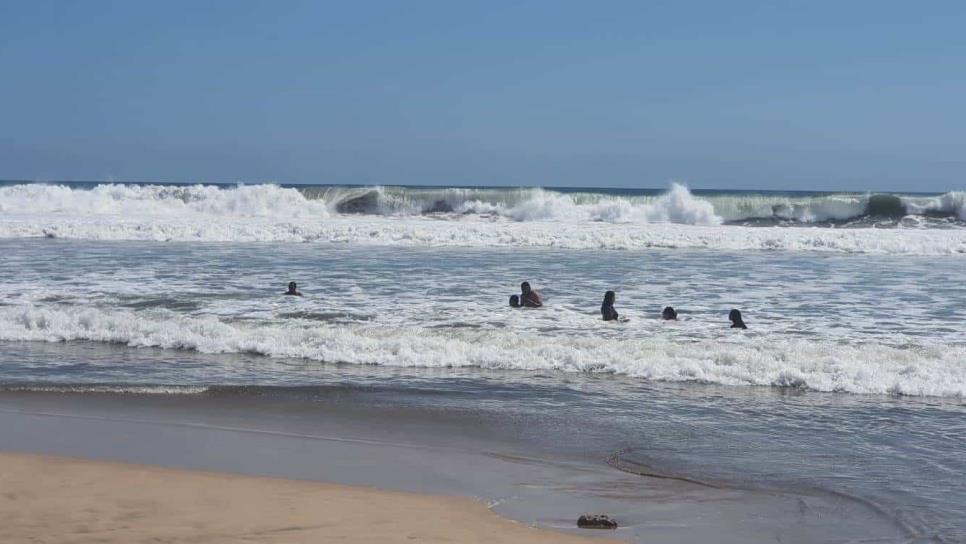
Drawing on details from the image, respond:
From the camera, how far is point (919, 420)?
8367mm

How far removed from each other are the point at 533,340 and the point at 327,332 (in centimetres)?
252

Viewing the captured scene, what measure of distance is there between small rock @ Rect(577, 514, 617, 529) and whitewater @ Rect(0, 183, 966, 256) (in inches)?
912

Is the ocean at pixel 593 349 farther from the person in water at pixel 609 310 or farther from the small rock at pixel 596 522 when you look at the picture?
the small rock at pixel 596 522

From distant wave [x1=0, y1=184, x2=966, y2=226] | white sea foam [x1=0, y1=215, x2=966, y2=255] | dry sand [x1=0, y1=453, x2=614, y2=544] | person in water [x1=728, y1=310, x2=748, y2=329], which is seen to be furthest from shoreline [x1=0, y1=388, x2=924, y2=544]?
distant wave [x1=0, y1=184, x2=966, y2=226]

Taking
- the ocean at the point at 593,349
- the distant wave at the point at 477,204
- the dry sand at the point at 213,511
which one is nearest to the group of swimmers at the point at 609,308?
the ocean at the point at 593,349

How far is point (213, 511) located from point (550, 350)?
617 cm

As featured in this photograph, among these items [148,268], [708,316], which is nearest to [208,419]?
[708,316]

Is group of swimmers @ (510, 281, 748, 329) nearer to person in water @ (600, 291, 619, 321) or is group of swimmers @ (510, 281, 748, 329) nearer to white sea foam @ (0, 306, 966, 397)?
person in water @ (600, 291, 619, 321)

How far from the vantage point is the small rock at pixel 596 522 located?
5.53 m

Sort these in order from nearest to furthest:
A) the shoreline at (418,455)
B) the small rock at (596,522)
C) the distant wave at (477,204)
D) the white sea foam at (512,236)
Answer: the small rock at (596,522) → the shoreline at (418,455) → the white sea foam at (512,236) → the distant wave at (477,204)

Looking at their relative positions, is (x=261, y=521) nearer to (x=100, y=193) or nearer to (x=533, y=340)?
(x=533, y=340)

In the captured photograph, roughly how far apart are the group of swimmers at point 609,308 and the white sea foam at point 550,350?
708mm

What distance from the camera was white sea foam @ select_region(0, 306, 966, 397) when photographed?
32.8 ft

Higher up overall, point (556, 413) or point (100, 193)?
point (100, 193)
